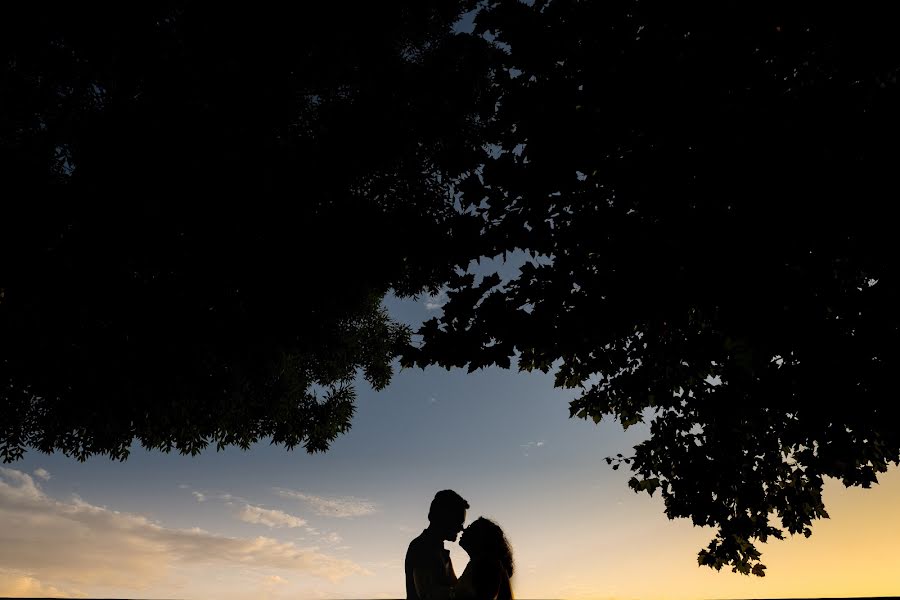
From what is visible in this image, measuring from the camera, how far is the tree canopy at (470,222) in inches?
170

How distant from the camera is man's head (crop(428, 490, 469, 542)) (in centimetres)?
496

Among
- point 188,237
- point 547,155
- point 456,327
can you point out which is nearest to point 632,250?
point 547,155

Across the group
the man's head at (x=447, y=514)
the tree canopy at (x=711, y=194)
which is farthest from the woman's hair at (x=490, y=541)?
the tree canopy at (x=711, y=194)

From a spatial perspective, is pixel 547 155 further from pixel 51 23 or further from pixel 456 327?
pixel 51 23

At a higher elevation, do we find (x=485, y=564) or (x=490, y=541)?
(x=490, y=541)

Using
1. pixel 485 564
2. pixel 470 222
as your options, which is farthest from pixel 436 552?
pixel 470 222

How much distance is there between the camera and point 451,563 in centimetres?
501

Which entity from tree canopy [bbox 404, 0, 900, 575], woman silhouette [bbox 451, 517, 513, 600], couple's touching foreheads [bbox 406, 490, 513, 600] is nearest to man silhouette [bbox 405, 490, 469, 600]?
couple's touching foreheads [bbox 406, 490, 513, 600]

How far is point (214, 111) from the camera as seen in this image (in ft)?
25.7

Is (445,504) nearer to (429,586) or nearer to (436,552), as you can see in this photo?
(436,552)

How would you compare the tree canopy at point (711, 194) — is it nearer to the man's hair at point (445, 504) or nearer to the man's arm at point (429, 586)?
the man's hair at point (445, 504)

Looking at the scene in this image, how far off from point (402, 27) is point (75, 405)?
921 cm

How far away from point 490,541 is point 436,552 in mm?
583

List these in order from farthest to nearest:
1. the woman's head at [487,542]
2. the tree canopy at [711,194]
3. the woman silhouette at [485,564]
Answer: the woman's head at [487,542]
the woman silhouette at [485,564]
the tree canopy at [711,194]
